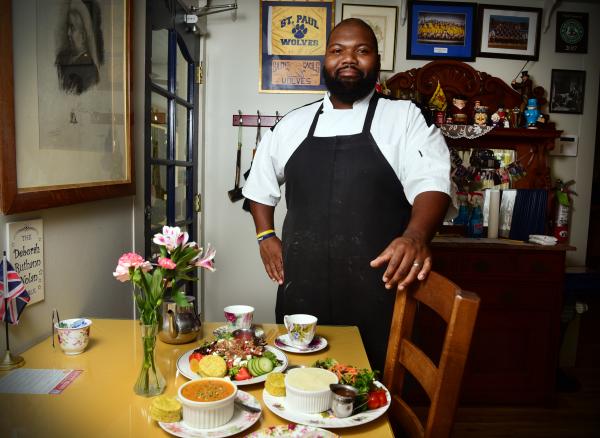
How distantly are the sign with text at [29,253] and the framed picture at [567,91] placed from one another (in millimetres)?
3171

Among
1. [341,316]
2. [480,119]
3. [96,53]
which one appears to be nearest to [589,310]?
[480,119]

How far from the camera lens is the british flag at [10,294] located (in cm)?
115

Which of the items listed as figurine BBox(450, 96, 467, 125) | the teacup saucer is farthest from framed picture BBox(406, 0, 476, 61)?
the teacup saucer

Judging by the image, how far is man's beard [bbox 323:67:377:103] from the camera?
6.17 ft

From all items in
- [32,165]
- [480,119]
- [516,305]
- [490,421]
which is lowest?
[490,421]

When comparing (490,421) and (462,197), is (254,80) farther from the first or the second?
(490,421)

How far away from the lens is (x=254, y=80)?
3189 millimetres

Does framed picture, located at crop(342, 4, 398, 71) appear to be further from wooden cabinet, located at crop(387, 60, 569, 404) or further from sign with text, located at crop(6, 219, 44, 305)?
sign with text, located at crop(6, 219, 44, 305)

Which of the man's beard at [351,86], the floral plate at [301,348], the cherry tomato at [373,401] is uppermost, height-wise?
the man's beard at [351,86]

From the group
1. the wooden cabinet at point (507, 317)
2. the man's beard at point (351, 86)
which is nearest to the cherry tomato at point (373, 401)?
the man's beard at point (351, 86)

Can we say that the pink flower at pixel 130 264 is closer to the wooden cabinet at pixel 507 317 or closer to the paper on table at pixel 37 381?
the paper on table at pixel 37 381

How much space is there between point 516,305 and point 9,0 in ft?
8.96

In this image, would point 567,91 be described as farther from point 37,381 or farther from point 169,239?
point 37,381

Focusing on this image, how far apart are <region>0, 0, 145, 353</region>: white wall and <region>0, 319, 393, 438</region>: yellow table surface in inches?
4.4
